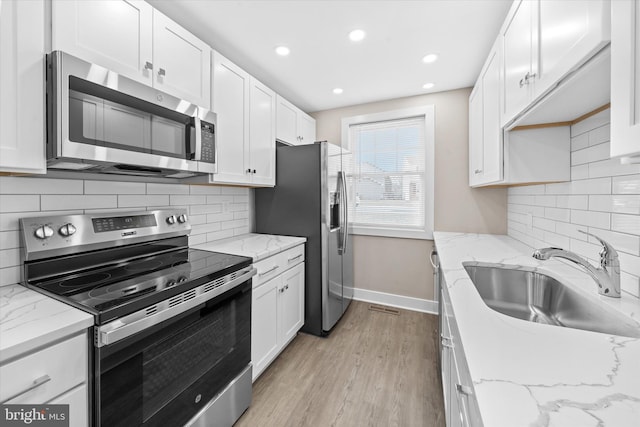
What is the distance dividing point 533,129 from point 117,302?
7.75ft

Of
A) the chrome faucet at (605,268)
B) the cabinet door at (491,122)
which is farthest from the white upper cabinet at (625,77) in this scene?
the cabinet door at (491,122)

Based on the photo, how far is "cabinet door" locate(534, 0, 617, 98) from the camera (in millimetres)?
781

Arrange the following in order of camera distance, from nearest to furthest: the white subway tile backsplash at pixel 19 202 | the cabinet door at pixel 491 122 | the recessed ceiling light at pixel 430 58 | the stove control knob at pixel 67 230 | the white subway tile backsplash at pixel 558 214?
the white subway tile backsplash at pixel 19 202 < the stove control knob at pixel 67 230 < the white subway tile backsplash at pixel 558 214 < the cabinet door at pixel 491 122 < the recessed ceiling light at pixel 430 58

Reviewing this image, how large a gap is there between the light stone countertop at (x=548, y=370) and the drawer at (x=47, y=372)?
1.16m

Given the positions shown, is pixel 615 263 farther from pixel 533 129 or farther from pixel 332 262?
pixel 332 262

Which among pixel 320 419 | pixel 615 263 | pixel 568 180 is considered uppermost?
pixel 568 180

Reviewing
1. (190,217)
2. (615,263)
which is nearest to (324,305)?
(190,217)

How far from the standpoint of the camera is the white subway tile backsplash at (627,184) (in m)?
1.07

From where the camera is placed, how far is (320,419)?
1.63 meters

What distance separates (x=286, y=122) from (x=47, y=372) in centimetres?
251

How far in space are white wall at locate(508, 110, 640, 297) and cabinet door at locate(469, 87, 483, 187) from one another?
46 centimetres

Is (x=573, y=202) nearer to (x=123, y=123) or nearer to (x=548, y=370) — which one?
(x=548, y=370)

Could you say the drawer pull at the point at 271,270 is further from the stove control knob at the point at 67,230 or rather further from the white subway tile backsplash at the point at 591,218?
the white subway tile backsplash at the point at 591,218

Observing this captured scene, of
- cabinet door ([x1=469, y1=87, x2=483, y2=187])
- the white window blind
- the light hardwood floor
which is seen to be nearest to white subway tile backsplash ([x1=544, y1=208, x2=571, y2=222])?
cabinet door ([x1=469, y1=87, x2=483, y2=187])
